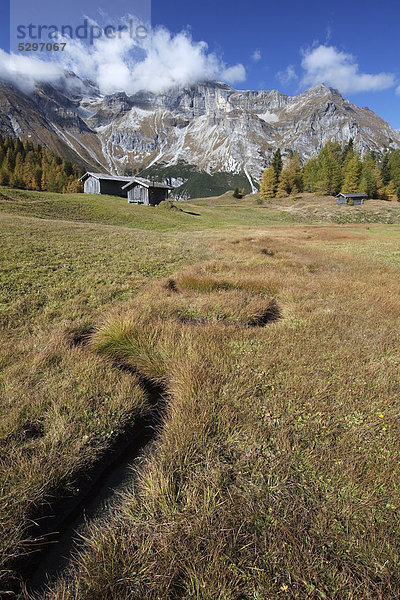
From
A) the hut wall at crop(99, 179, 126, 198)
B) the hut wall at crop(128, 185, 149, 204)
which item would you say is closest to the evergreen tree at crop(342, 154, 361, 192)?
the hut wall at crop(128, 185, 149, 204)

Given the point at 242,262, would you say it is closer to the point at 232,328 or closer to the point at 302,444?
the point at 232,328

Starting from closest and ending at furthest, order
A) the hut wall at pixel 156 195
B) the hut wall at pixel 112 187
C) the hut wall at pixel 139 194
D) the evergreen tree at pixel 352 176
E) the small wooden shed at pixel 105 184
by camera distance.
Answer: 1. the hut wall at pixel 139 194
2. the hut wall at pixel 156 195
3. the small wooden shed at pixel 105 184
4. the hut wall at pixel 112 187
5. the evergreen tree at pixel 352 176

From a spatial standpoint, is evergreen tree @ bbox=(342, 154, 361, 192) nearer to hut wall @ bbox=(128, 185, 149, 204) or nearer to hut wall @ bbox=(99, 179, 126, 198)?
hut wall @ bbox=(128, 185, 149, 204)

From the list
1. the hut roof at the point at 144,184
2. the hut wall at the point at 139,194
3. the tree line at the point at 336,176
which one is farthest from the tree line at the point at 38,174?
the tree line at the point at 336,176

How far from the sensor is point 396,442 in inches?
107

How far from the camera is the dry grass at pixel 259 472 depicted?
1.72 metres

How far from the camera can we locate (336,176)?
8750cm

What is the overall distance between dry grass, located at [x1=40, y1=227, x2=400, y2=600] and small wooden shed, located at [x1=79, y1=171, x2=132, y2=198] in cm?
6528

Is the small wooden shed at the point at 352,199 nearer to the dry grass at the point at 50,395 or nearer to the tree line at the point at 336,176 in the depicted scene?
the tree line at the point at 336,176

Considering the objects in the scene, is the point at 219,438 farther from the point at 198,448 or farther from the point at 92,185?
the point at 92,185

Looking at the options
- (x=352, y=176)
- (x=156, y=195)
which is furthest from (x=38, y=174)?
(x=352, y=176)

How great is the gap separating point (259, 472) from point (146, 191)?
59983 mm

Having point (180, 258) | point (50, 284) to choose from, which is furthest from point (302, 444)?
point (180, 258)

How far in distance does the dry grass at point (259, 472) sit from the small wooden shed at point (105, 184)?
65.3 metres
